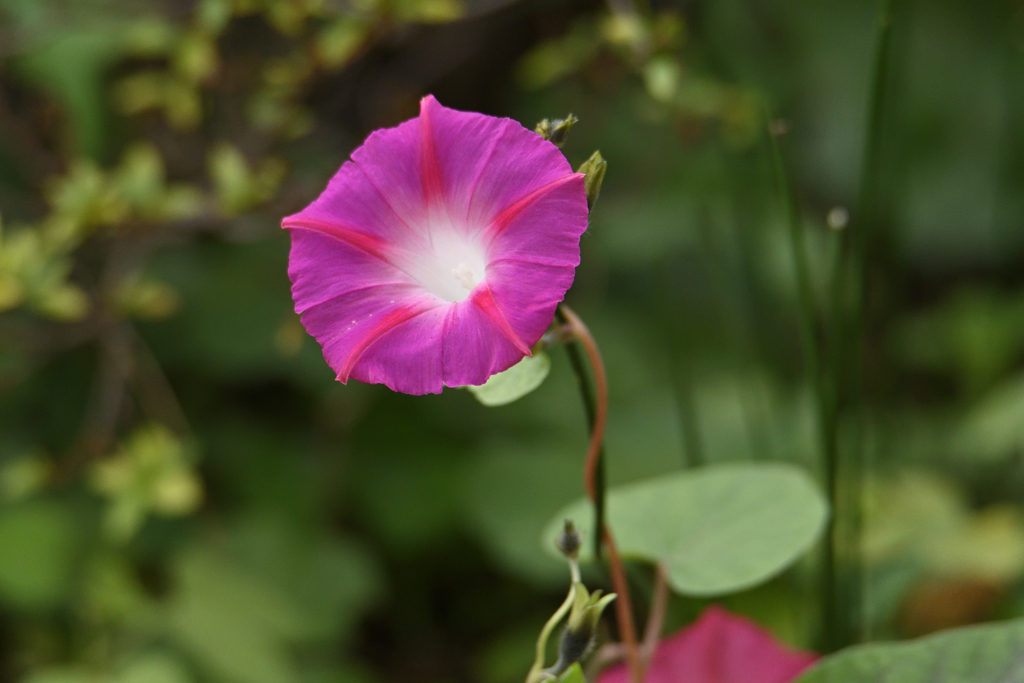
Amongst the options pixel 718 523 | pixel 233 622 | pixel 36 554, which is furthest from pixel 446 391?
pixel 718 523

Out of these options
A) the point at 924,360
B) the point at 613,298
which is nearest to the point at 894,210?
the point at 924,360

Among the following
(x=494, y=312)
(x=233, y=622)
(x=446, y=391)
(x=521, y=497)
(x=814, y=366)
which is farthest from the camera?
(x=446, y=391)

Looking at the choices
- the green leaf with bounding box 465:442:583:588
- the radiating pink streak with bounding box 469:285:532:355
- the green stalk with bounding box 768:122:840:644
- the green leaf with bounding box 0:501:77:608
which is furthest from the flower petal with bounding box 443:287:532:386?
the green leaf with bounding box 0:501:77:608

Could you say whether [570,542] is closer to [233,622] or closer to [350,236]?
[350,236]

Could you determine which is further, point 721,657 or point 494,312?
point 721,657

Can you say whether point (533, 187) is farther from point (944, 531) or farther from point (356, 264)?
point (944, 531)

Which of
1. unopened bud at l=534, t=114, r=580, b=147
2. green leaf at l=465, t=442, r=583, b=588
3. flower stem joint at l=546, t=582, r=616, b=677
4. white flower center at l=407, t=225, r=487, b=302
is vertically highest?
unopened bud at l=534, t=114, r=580, b=147

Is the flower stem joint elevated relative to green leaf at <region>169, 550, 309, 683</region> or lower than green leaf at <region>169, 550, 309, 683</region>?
elevated

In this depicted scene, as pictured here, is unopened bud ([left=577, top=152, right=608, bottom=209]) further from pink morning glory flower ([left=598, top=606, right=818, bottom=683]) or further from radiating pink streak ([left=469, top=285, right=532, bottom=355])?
pink morning glory flower ([left=598, top=606, right=818, bottom=683])
